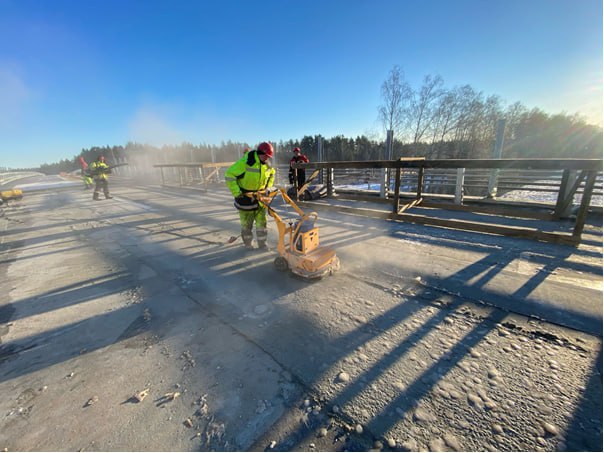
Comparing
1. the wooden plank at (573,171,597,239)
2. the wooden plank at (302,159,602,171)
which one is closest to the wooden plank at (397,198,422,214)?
the wooden plank at (302,159,602,171)

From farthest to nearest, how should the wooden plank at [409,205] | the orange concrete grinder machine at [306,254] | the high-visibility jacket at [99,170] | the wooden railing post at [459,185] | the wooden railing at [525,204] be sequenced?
the high-visibility jacket at [99,170] → the wooden railing post at [459,185] → the wooden plank at [409,205] → the wooden railing at [525,204] → the orange concrete grinder machine at [306,254]

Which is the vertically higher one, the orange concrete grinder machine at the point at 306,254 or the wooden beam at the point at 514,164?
the wooden beam at the point at 514,164

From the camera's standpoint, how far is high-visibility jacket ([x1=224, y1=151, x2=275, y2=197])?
4441mm

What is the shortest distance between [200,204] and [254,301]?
27.0ft

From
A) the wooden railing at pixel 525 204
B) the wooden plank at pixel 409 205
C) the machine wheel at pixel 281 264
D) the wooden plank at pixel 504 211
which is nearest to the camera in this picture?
the machine wheel at pixel 281 264

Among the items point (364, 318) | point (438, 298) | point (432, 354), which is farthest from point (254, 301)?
point (438, 298)

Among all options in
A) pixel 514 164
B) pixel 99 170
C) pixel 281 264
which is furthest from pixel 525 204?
pixel 99 170

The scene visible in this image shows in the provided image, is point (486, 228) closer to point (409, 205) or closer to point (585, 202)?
point (585, 202)

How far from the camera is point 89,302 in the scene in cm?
338

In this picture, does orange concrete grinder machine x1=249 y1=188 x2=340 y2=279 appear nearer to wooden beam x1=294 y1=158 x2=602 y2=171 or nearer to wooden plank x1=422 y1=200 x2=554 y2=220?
wooden beam x1=294 y1=158 x2=602 y2=171

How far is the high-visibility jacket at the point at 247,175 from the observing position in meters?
4.44

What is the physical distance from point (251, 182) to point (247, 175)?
0.48 ft

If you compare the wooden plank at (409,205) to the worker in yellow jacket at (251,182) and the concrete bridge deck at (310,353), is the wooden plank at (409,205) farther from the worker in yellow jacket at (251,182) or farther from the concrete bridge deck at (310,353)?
the worker in yellow jacket at (251,182)

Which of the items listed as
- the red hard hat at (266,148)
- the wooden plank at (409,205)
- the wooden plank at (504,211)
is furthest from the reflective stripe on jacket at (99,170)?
the wooden plank at (504,211)
